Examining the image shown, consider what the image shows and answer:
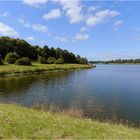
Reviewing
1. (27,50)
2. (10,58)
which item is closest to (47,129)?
(10,58)

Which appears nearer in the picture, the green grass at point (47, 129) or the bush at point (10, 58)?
the green grass at point (47, 129)

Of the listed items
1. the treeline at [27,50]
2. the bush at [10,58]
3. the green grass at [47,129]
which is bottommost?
the green grass at [47,129]

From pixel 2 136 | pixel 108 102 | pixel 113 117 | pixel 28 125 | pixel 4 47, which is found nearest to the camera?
pixel 2 136

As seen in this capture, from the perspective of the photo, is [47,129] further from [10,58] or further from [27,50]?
[27,50]

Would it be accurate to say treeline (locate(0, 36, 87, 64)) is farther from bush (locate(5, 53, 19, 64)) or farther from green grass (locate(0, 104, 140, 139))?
green grass (locate(0, 104, 140, 139))

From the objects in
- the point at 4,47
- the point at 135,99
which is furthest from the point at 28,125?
the point at 4,47

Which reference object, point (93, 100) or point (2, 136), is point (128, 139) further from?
point (93, 100)

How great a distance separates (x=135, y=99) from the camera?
2978 cm

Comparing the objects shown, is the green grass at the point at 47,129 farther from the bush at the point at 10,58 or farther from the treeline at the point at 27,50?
the treeline at the point at 27,50

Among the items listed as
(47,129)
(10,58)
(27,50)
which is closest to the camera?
(47,129)

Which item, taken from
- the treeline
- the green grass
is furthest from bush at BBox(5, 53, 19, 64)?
the green grass

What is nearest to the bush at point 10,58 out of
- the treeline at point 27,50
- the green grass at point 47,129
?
the treeline at point 27,50

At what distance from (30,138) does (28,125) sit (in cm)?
157

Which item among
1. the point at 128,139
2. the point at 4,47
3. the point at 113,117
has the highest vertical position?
the point at 4,47
